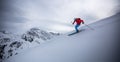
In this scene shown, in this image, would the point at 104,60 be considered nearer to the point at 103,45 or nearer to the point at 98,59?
the point at 98,59

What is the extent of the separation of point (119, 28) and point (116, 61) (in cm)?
318

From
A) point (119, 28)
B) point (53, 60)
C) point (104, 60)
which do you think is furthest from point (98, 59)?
point (119, 28)

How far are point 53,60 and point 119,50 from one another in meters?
3.37

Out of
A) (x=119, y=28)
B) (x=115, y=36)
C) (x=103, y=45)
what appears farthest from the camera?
(x=119, y=28)

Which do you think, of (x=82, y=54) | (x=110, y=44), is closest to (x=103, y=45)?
(x=110, y=44)

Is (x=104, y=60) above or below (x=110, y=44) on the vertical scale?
below

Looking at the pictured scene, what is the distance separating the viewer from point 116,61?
3.93m

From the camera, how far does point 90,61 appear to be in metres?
4.43

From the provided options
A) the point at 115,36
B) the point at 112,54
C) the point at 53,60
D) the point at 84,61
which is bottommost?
the point at 53,60

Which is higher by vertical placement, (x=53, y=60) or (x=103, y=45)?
(x=103, y=45)

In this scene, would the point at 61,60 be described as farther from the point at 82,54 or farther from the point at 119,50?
the point at 119,50

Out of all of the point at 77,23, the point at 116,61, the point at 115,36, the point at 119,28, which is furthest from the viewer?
the point at 77,23

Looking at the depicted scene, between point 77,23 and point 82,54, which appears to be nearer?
point 82,54

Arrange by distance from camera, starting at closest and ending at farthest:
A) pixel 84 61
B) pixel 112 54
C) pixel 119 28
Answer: pixel 112 54 → pixel 84 61 → pixel 119 28
